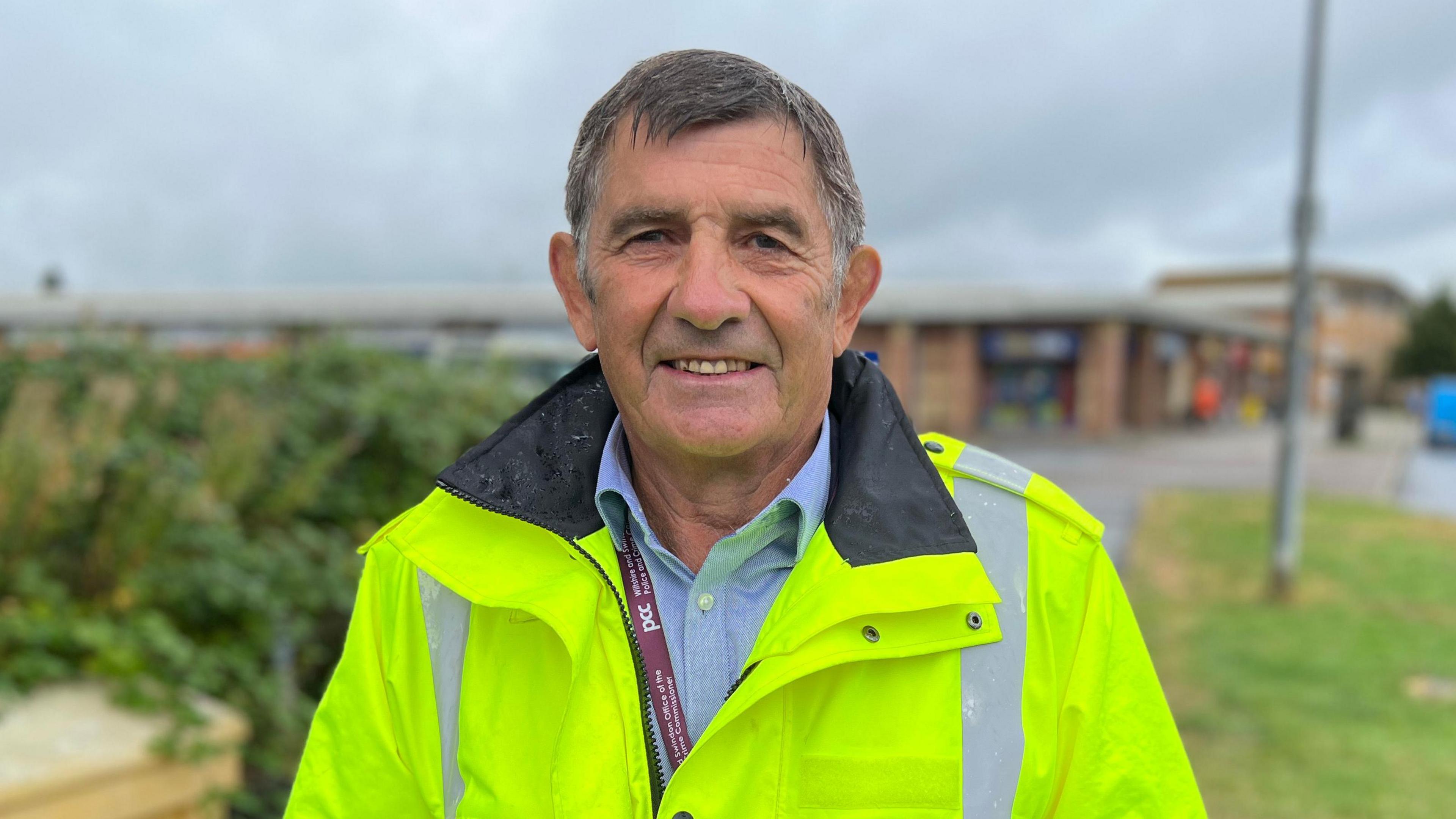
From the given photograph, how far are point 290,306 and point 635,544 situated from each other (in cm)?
2578

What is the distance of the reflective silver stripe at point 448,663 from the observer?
1.56m

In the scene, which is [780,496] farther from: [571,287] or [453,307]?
[453,307]

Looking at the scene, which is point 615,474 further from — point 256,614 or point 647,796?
point 256,614

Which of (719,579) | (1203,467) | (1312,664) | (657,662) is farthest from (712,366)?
(1203,467)

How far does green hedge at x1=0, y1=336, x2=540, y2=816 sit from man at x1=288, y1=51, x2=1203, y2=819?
188cm

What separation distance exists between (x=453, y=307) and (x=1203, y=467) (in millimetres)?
17171

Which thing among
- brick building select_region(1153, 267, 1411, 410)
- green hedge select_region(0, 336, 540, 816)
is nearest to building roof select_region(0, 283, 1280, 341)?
green hedge select_region(0, 336, 540, 816)

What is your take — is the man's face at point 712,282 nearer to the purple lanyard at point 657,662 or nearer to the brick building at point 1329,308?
the purple lanyard at point 657,662

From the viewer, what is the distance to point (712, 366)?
156 cm

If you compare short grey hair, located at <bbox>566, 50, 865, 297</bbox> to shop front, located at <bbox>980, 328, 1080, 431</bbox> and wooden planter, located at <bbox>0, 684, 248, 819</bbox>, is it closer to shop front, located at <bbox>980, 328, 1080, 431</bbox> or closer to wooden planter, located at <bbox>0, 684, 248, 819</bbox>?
wooden planter, located at <bbox>0, 684, 248, 819</bbox>

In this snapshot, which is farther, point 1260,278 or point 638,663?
point 1260,278

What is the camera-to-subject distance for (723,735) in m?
1.43

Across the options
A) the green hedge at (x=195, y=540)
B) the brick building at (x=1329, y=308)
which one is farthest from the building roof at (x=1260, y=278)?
the green hedge at (x=195, y=540)

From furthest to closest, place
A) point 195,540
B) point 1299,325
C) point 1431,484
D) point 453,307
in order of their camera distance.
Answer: point 453,307
point 1431,484
point 1299,325
point 195,540
